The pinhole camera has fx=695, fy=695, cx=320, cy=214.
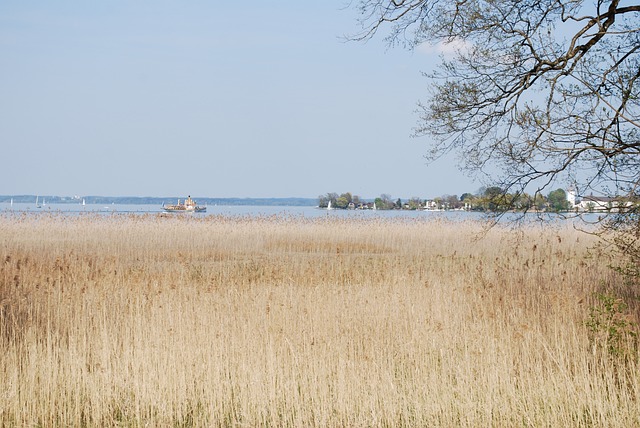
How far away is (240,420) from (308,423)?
1.97ft

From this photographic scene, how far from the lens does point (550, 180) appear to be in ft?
27.8

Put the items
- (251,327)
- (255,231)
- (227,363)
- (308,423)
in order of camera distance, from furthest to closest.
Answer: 1. (255,231)
2. (251,327)
3. (227,363)
4. (308,423)

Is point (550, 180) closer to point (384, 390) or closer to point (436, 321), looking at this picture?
point (436, 321)

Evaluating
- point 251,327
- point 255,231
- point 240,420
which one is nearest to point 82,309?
point 251,327

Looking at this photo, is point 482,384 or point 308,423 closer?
point 308,423

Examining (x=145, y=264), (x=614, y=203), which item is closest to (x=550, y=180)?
(x=614, y=203)

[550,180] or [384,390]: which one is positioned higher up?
[550,180]

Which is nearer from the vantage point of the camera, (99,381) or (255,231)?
(99,381)

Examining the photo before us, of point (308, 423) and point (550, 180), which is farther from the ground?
point (550, 180)

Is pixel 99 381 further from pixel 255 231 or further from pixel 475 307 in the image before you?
pixel 255 231

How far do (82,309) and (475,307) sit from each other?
16.5 feet

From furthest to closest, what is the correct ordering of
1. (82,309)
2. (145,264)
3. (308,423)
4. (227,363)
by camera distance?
(145,264) < (82,309) < (227,363) < (308,423)

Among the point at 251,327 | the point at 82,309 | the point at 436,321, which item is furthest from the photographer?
the point at 82,309

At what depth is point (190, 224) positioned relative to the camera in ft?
70.8
